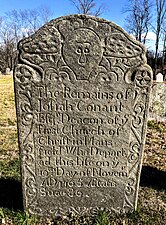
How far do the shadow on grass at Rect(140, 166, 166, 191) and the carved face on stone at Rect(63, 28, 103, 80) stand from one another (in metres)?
2.28

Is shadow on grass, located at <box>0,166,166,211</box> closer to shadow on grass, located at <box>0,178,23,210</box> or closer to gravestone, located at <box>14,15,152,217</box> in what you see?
shadow on grass, located at <box>0,178,23,210</box>

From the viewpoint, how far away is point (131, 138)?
10.1ft

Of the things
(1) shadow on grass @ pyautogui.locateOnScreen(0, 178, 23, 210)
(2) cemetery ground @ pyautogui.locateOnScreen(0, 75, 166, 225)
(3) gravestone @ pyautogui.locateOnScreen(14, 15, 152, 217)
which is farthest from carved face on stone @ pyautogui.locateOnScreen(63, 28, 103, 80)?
(1) shadow on grass @ pyautogui.locateOnScreen(0, 178, 23, 210)

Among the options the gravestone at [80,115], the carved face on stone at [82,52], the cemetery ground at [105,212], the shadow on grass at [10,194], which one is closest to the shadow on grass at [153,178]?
the cemetery ground at [105,212]

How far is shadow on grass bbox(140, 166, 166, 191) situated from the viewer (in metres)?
4.12

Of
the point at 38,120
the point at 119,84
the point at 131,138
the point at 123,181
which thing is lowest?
the point at 123,181

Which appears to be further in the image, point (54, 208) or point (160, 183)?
point (160, 183)

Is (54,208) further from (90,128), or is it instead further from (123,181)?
(90,128)

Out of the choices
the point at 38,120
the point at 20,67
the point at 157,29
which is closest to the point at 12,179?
the point at 38,120

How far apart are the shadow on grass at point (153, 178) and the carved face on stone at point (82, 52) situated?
228cm

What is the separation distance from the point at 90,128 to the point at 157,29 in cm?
3140

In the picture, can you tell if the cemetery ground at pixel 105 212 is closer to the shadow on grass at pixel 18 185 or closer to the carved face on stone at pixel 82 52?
the shadow on grass at pixel 18 185

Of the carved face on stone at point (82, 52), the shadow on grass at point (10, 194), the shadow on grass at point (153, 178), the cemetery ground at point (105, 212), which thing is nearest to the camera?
the carved face on stone at point (82, 52)

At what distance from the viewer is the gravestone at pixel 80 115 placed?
9.04 ft
